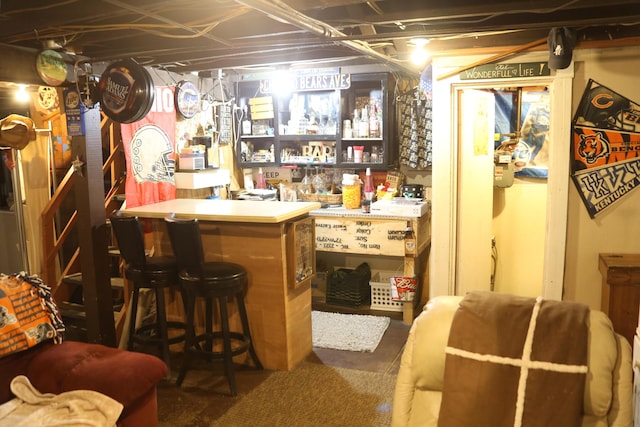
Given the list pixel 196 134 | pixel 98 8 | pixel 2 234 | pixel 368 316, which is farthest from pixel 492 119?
pixel 2 234

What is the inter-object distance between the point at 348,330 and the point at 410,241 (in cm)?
91

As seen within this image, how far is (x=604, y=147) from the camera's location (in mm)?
3535

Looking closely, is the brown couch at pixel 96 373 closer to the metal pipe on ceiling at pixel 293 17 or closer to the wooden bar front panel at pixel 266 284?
the wooden bar front panel at pixel 266 284

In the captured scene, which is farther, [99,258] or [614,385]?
[99,258]

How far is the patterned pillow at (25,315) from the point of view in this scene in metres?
2.57

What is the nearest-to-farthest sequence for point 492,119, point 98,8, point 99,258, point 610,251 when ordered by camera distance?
point 98,8, point 610,251, point 99,258, point 492,119

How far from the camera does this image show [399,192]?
5246mm

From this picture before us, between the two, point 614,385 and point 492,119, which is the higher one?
point 492,119

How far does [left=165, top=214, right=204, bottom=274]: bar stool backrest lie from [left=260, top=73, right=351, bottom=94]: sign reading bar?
7.82ft

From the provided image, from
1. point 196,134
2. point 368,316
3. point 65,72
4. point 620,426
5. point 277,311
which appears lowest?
point 368,316

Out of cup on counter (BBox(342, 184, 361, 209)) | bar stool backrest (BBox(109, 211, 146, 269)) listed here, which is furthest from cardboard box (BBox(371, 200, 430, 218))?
bar stool backrest (BBox(109, 211, 146, 269))

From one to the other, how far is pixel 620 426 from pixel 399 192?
370 centimetres

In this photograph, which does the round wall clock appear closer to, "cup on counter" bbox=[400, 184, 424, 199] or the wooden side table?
"cup on counter" bbox=[400, 184, 424, 199]

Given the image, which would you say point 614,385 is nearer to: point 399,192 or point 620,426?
point 620,426
